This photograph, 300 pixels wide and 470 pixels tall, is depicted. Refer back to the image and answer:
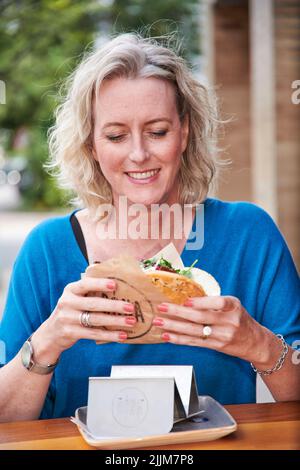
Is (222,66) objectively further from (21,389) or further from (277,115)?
(21,389)

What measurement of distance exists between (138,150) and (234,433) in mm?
725

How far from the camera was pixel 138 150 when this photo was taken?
1609 mm

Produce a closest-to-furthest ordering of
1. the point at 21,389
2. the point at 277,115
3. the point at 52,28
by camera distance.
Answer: the point at 21,389
the point at 277,115
the point at 52,28

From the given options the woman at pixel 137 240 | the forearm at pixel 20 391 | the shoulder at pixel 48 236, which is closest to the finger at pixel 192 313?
the woman at pixel 137 240

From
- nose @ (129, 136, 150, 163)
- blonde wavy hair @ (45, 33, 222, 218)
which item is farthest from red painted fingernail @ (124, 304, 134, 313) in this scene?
blonde wavy hair @ (45, 33, 222, 218)

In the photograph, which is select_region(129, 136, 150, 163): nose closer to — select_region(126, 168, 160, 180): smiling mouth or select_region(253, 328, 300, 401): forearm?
select_region(126, 168, 160, 180): smiling mouth

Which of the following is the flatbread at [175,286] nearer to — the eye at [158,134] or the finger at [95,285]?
the finger at [95,285]

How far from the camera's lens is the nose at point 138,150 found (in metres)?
1.60

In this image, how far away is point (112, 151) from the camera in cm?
165

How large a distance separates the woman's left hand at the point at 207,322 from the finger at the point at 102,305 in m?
0.07

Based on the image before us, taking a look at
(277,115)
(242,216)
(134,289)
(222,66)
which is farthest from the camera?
(222,66)

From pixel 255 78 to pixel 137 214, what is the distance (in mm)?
3731

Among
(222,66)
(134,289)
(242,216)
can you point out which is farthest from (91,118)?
(222,66)
